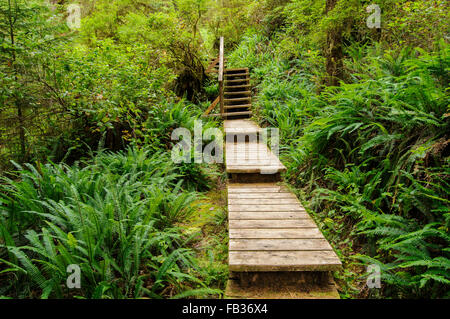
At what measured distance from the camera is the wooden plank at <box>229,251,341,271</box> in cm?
209

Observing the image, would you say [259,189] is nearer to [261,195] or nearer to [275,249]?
[261,195]

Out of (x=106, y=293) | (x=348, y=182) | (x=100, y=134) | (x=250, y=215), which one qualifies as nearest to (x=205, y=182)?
(x=250, y=215)

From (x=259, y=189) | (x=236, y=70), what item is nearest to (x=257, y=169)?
(x=259, y=189)

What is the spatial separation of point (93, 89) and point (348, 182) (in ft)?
14.4

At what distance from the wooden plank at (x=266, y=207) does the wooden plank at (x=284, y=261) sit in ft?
2.87

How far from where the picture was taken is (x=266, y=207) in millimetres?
3219

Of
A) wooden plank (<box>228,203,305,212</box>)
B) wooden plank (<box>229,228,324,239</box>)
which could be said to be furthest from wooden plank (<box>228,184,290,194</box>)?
wooden plank (<box>229,228,324,239</box>)

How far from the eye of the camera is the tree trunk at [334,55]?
510 cm

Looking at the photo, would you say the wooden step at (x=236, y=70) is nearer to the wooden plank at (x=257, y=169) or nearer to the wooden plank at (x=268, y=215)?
the wooden plank at (x=257, y=169)

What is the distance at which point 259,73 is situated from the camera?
892cm

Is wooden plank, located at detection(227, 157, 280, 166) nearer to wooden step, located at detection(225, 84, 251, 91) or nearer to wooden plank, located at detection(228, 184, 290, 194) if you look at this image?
wooden plank, located at detection(228, 184, 290, 194)

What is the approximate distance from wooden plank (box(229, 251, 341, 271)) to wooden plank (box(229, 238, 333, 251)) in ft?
0.20

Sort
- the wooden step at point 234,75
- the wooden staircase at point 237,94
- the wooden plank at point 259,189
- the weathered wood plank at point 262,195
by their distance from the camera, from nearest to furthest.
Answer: the weathered wood plank at point 262,195 → the wooden plank at point 259,189 → the wooden staircase at point 237,94 → the wooden step at point 234,75

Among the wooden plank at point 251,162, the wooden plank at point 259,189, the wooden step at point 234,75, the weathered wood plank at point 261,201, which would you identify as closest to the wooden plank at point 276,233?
the weathered wood plank at point 261,201
